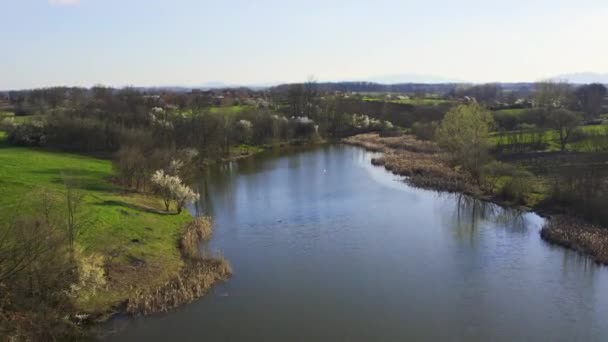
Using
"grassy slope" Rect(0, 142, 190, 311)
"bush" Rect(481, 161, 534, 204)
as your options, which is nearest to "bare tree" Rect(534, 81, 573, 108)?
"bush" Rect(481, 161, 534, 204)

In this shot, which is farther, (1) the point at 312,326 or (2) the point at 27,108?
(2) the point at 27,108

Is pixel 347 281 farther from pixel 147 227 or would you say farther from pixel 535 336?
pixel 147 227

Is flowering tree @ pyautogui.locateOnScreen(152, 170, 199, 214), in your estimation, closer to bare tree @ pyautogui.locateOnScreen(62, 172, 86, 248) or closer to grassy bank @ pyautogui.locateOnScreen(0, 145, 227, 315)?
grassy bank @ pyautogui.locateOnScreen(0, 145, 227, 315)

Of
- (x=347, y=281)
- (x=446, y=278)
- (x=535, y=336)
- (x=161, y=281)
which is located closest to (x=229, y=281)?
(x=161, y=281)

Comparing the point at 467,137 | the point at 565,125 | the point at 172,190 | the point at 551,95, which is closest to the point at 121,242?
the point at 172,190

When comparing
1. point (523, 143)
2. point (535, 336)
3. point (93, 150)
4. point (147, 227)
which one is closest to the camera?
point (535, 336)

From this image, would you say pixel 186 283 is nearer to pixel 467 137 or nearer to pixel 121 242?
pixel 121 242

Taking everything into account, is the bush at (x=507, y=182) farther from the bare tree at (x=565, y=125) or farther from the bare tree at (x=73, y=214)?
the bare tree at (x=73, y=214)
